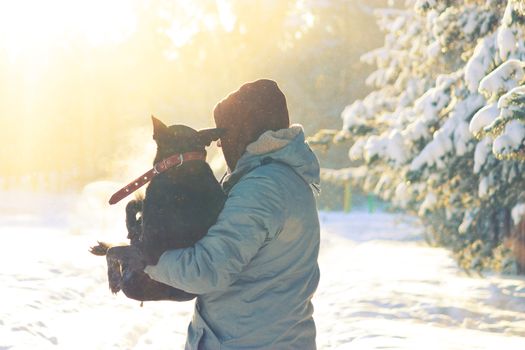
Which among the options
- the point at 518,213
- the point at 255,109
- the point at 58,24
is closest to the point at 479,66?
the point at 518,213

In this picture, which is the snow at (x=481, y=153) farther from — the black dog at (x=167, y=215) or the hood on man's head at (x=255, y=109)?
the black dog at (x=167, y=215)

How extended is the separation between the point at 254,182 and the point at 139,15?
41229 millimetres

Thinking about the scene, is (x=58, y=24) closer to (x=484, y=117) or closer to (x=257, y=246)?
(x=484, y=117)

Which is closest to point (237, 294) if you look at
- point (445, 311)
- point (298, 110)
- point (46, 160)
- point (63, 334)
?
point (63, 334)

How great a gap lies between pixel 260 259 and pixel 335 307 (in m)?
8.20

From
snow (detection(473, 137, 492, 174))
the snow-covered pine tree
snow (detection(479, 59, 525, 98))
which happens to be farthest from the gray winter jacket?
snow (detection(473, 137, 492, 174))

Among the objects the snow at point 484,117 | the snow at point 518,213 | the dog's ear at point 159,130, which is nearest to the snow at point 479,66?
the snow at point 484,117

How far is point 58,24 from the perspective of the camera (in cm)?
4691

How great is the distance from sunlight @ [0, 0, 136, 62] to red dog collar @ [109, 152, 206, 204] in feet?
136

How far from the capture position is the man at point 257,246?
234 centimetres

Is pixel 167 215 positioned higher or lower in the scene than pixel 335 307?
higher

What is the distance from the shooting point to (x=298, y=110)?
1633 inches

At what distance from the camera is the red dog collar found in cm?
250

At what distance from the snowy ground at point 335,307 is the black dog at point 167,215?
16.7 ft
